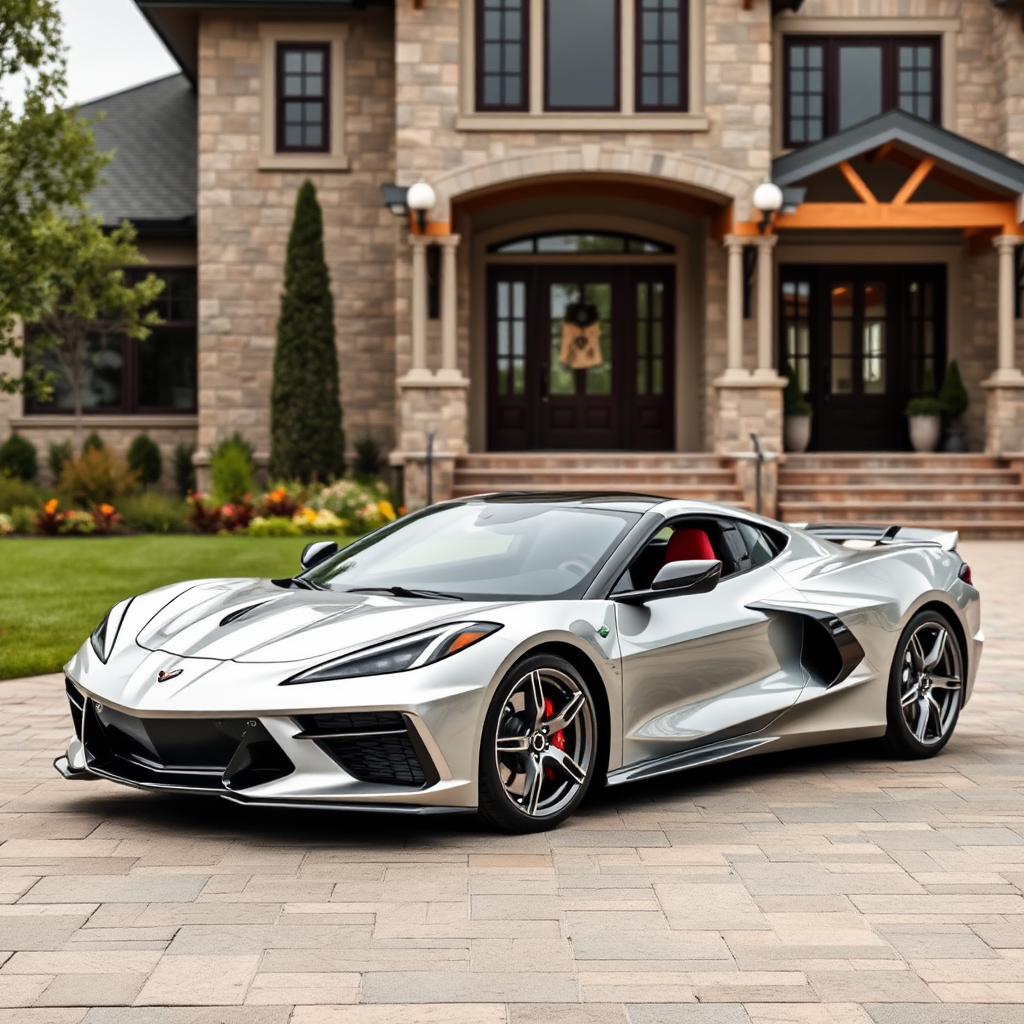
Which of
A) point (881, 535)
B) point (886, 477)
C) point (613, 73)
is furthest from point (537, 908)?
point (613, 73)

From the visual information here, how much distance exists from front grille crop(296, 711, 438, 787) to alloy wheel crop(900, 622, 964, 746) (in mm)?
2766

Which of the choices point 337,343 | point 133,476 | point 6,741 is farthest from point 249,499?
point 6,741

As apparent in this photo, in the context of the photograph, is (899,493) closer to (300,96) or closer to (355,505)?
(355,505)

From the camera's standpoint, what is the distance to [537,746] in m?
5.73

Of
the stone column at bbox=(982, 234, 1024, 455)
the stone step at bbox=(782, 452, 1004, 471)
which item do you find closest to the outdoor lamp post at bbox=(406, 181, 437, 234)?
the stone step at bbox=(782, 452, 1004, 471)

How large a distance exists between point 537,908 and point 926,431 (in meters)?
20.2

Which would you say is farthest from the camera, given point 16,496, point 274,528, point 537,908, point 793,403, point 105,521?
point 793,403

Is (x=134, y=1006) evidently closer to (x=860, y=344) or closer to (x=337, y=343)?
(x=337, y=343)

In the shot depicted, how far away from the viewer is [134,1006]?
384 cm

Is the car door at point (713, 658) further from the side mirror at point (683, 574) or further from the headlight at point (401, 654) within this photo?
the headlight at point (401, 654)

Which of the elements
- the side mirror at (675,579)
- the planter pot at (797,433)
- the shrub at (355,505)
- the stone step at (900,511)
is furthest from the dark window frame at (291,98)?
the side mirror at (675,579)

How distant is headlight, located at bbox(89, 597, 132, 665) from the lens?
241 inches

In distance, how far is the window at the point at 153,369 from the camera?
25.6m

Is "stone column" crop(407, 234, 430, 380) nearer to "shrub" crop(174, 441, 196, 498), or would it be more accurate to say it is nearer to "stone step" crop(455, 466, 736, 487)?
"stone step" crop(455, 466, 736, 487)
